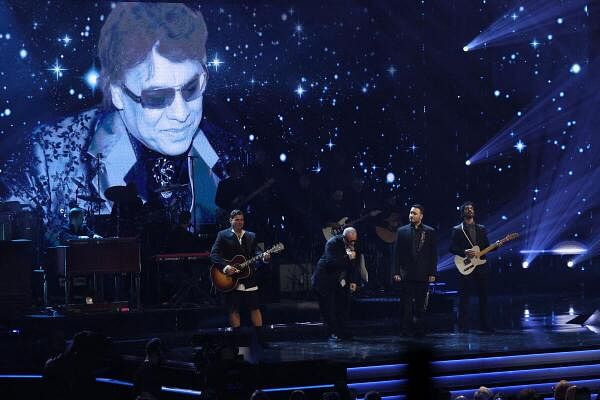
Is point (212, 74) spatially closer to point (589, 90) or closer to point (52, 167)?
point (52, 167)

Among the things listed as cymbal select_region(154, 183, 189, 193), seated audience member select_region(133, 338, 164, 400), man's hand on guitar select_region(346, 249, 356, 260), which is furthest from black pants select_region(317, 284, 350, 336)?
seated audience member select_region(133, 338, 164, 400)

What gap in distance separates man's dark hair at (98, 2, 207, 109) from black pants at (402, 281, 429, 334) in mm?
6167

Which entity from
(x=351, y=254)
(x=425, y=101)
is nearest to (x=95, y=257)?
(x=351, y=254)

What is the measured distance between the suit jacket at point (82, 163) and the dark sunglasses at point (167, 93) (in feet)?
1.56

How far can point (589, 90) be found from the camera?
18.9 m

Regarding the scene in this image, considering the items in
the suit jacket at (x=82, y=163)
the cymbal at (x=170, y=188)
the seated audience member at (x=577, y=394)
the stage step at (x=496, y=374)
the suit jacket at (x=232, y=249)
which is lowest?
the stage step at (x=496, y=374)

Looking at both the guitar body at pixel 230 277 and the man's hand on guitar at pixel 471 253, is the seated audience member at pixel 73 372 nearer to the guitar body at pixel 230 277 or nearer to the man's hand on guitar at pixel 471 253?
the guitar body at pixel 230 277

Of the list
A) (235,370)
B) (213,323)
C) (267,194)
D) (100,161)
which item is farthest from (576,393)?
(100,161)

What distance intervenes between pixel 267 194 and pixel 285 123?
1.77m

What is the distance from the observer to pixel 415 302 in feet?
43.2

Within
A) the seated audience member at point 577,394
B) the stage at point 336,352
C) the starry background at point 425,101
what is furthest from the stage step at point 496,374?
the starry background at point 425,101

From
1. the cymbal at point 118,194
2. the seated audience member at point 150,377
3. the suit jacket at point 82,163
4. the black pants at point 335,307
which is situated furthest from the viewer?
the suit jacket at point 82,163

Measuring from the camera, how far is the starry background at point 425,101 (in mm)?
17453

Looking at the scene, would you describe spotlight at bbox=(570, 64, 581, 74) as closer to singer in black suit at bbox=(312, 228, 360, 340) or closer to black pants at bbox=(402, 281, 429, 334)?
black pants at bbox=(402, 281, 429, 334)
